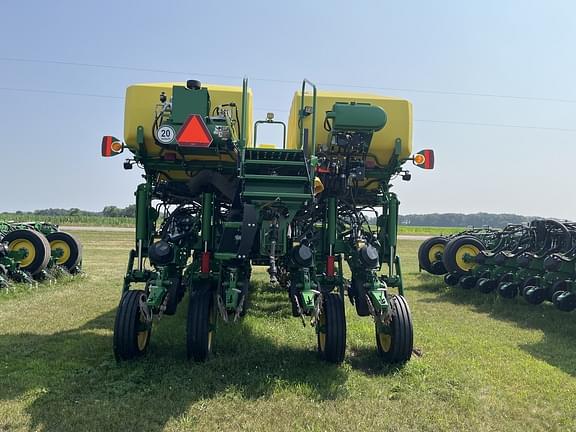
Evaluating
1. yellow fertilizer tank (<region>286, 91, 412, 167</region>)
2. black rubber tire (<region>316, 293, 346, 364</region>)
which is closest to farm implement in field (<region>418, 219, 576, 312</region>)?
yellow fertilizer tank (<region>286, 91, 412, 167</region>)

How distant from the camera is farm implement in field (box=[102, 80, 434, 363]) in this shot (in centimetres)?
555

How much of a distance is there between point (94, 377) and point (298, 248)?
2474 mm

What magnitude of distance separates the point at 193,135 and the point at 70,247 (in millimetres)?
9720

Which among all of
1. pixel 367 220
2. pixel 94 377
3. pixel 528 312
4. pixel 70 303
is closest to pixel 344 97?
pixel 367 220

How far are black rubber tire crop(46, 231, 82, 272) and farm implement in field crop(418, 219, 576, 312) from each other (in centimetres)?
922


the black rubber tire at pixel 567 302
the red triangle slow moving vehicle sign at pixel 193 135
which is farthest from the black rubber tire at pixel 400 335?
the black rubber tire at pixel 567 302

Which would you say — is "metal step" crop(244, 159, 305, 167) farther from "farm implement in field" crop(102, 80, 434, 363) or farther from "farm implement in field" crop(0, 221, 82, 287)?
"farm implement in field" crop(0, 221, 82, 287)

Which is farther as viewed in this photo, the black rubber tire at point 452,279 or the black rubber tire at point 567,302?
the black rubber tire at point 452,279

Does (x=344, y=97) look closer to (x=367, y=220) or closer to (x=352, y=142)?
(x=352, y=142)

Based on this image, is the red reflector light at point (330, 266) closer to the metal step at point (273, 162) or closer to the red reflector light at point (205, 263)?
the metal step at point (273, 162)

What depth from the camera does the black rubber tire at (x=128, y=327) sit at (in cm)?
550

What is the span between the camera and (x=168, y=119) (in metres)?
5.77

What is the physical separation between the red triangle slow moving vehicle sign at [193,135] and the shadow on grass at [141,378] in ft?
7.55

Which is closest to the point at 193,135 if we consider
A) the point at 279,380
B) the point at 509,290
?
the point at 279,380
